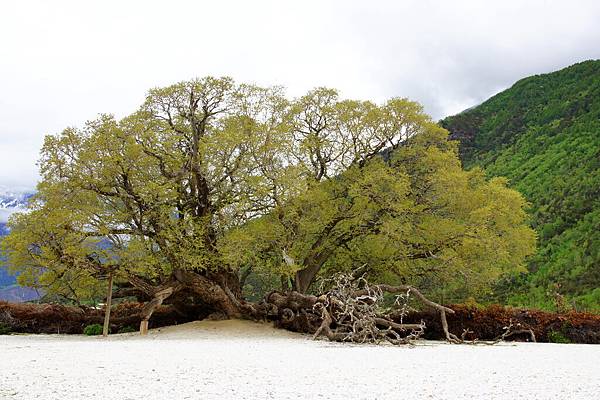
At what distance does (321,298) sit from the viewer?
1616 centimetres

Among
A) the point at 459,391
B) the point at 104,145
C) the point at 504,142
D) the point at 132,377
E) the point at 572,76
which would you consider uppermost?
the point at 572,76

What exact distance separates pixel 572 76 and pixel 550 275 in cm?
3187

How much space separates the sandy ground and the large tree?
19.0 ft

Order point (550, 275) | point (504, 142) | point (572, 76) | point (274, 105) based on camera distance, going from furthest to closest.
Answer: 1. point (572, 76)
2. point (504, 142)
3. point (550, 275)
4. point (274, 105)

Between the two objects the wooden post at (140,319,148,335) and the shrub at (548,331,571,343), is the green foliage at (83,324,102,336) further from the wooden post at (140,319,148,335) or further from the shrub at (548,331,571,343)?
the shrub at (548,331,571,343)

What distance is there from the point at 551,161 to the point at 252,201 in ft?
96.6

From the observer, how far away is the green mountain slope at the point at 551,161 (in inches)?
1081

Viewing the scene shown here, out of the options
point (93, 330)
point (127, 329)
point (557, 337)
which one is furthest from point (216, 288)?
point (557, 337)

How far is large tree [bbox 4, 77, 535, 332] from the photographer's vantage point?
16.0m

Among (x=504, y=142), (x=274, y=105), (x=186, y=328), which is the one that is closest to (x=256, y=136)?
(x=274, y=105)

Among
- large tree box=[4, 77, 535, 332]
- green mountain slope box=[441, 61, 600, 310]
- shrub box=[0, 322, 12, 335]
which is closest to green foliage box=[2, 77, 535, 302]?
large tree box=[4, 77, 535, 332]

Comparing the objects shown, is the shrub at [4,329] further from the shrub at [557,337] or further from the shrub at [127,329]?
the shrub at [557,337]

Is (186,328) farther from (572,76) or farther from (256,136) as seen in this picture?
(572,76)

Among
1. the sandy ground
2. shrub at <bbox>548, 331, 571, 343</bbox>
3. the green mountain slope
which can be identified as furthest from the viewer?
the green mountain slope
